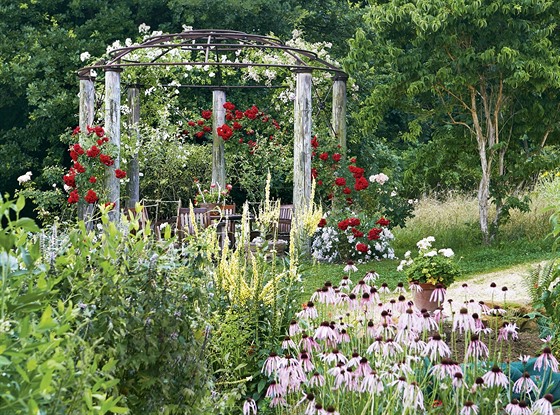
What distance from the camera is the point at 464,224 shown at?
A: 39.8 feet

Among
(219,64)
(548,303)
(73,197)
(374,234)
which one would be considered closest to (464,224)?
(374,234)

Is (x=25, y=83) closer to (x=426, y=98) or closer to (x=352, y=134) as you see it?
(x=352, y=134)

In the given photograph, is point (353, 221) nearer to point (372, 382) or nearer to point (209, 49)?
point (209, 49)

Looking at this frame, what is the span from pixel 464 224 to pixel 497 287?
3795 millimetres

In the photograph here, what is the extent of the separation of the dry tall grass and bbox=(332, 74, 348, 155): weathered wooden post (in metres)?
1.46

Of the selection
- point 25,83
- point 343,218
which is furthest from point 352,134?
point 25,83

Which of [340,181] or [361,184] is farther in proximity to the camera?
[340,181]

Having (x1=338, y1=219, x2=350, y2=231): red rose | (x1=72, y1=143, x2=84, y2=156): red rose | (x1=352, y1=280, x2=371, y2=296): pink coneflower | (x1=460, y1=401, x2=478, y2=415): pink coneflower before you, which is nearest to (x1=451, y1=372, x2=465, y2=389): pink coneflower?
(x1=460, y1=401, x2=478, y2=415): pink coneflower

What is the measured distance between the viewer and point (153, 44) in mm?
11445

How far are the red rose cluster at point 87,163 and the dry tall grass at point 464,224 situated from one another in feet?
13.0

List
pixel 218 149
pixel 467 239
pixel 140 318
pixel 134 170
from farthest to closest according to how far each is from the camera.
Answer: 1. pixel 218 149
2. pixel 134 170
3. pixel 467 239
4. pixel 140 318

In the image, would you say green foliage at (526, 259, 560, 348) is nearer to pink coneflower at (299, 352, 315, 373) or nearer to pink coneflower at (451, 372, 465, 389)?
pink coneflower at (451, 372, 465, 389)

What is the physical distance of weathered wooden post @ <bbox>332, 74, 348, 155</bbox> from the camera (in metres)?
11.9

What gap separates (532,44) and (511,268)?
9.00ft
